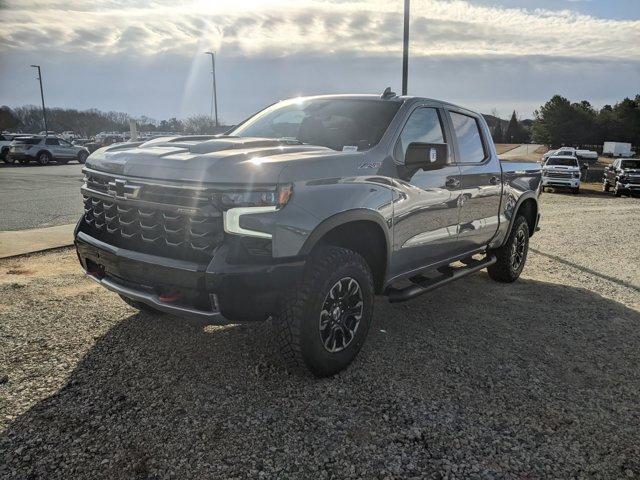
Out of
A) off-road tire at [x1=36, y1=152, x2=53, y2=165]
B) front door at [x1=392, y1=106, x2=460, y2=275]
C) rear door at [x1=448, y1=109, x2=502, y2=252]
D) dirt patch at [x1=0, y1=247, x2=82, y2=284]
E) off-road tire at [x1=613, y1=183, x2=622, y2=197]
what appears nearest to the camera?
front door at [x1=392, y1=106, x2=460, y2=275]

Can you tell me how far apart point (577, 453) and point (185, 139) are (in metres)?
3.34

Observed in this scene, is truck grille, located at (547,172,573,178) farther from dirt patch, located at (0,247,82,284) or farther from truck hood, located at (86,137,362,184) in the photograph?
truck hood, located at (86,137,362,184)

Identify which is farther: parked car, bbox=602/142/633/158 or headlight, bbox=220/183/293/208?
parked car, bbox=602/142/633/158

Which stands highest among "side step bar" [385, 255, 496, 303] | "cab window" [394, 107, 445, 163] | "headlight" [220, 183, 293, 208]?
"cab window" [394, 107, 445, 163]

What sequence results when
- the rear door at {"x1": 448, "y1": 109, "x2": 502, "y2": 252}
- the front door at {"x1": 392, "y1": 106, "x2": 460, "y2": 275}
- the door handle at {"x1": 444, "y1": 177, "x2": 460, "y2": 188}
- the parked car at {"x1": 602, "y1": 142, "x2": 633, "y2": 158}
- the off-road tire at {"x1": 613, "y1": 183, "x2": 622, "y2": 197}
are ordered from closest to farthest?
the front door at {"x1": 392, "y1": 106, "x2": 460, "y2": 275} < the door handle at {"x1": 444, "y1": 177, "x2": 460, "y2": 188} < the rear door at {"x1": 448, "y1": 109, "x2": 502, "y2": 252} < the off-road tire at {"x1": 613, "y1": 183, "x2": 622, "y2": 197} < the parked car at {"x1": 602, "y1": 142, "x2": 633, "y2": 158}

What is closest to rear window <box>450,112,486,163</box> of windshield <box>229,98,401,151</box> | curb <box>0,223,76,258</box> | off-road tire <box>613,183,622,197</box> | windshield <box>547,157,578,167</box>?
windshield <box>229,98,401,151</box>

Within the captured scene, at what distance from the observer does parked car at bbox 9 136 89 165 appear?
27.5m

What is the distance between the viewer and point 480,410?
3.19m

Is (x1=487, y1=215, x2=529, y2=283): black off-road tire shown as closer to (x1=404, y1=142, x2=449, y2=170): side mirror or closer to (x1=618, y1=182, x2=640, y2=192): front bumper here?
(x1=404, y1=142, x2=449, y2=170): side mirror

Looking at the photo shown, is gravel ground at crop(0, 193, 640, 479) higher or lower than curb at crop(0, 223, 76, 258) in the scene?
lower

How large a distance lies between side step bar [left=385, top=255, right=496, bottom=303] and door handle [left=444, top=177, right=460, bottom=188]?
801 millimetres

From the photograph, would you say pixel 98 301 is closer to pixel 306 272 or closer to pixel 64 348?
pixel 64 348

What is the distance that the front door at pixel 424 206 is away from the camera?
12.7 ft

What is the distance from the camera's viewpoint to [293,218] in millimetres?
3002
